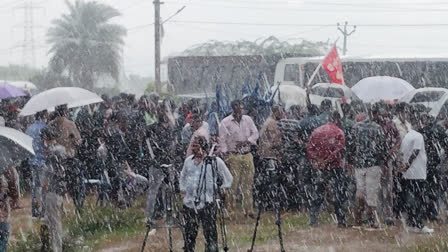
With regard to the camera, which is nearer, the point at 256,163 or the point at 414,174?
the point at 414,174

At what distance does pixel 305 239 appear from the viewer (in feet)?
32.6

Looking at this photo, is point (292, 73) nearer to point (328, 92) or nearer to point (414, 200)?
point (328, 92)

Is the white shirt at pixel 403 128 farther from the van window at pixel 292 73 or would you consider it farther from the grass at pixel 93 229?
the van window at pixel 292 73

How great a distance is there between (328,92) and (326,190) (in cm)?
1016

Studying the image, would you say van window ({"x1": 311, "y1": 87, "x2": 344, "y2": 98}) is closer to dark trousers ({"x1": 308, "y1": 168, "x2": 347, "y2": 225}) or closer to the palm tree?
dark trousers ({"x1": 308, "y1": 168, "x2": 347, "y2": 225})

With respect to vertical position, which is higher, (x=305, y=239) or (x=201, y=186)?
(x=201, y=186)

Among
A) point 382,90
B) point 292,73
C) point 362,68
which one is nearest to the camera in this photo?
point 382,90

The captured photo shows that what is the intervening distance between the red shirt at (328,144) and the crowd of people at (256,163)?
0.01 metres

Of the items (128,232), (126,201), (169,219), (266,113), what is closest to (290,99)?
(266,113)

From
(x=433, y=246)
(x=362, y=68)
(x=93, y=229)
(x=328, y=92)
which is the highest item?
(x=362, y=68)

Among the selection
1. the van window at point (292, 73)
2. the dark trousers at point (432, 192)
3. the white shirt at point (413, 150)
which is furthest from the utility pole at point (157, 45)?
the white shirt at point (413, 150)

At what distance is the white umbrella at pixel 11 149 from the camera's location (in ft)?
21.0

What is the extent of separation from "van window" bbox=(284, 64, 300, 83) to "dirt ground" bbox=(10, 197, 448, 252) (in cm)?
1561

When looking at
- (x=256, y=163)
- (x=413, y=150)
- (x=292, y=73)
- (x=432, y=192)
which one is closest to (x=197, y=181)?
(x=413, y=150)
